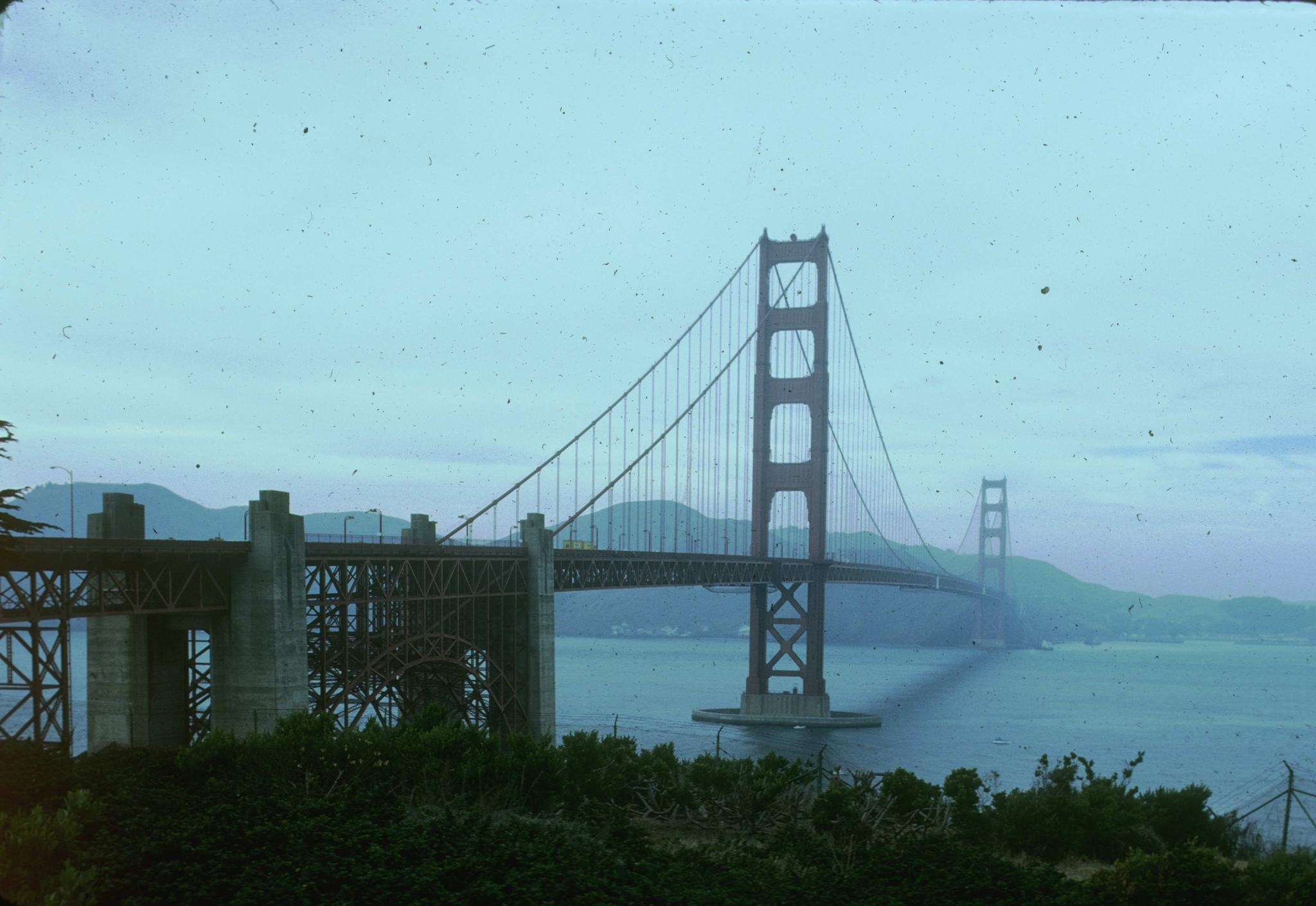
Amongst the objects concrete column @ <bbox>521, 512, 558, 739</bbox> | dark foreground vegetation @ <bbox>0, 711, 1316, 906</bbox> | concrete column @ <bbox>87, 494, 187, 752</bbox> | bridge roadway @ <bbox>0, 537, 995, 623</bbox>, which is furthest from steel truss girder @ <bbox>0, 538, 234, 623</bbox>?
concrete column @ <bbox>521, 512, 558, 739</bbox>

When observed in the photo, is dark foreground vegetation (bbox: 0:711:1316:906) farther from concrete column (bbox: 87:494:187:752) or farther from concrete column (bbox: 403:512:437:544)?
concrete column (bbox: 403:512:437:544)

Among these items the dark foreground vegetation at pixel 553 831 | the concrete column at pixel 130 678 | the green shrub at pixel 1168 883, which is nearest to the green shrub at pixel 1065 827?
the dark foreground vegetation at pixel 553 831

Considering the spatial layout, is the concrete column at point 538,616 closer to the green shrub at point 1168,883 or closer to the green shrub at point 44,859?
the green shrub at point 44,859

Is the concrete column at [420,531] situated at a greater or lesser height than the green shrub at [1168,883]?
greater

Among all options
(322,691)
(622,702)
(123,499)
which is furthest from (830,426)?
(123,499)

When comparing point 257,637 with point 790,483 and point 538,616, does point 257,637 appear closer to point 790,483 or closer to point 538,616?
point 538,616

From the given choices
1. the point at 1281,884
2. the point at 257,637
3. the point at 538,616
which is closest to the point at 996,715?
the point at 538,616
